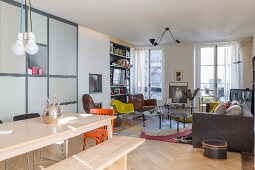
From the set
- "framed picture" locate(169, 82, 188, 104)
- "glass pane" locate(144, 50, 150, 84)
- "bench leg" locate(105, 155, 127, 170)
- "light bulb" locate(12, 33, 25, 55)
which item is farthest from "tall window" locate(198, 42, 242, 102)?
"light bulb" locate(12, 33, 25, 55)

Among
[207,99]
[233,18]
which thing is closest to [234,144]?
[233,18]

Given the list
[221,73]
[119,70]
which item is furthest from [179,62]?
[119,70]

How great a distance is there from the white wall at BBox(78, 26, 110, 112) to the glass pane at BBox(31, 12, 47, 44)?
1315 mm

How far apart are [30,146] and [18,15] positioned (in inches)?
130

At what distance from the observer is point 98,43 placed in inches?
275

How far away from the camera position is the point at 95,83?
688 centimetres

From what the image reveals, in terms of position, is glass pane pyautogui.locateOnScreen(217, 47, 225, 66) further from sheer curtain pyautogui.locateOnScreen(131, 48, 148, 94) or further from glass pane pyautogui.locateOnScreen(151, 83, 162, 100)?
sheer curtain pyautogui.locateOnScreen(131, 48, 148, 94)

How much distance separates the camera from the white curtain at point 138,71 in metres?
9.23

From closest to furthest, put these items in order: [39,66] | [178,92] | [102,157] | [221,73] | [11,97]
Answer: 1. [102,157]
2. [11,97]
3. [39,66]
4. [221,73]
5. [178,92]

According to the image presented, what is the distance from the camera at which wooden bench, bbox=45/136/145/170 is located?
216cm

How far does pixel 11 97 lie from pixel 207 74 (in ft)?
22.3

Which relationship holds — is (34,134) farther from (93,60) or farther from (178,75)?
(178,75)

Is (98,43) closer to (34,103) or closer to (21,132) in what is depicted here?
(34,103)

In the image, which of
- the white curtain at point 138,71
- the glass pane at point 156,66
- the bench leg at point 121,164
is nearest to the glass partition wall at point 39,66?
the bench leg at point 121,164
